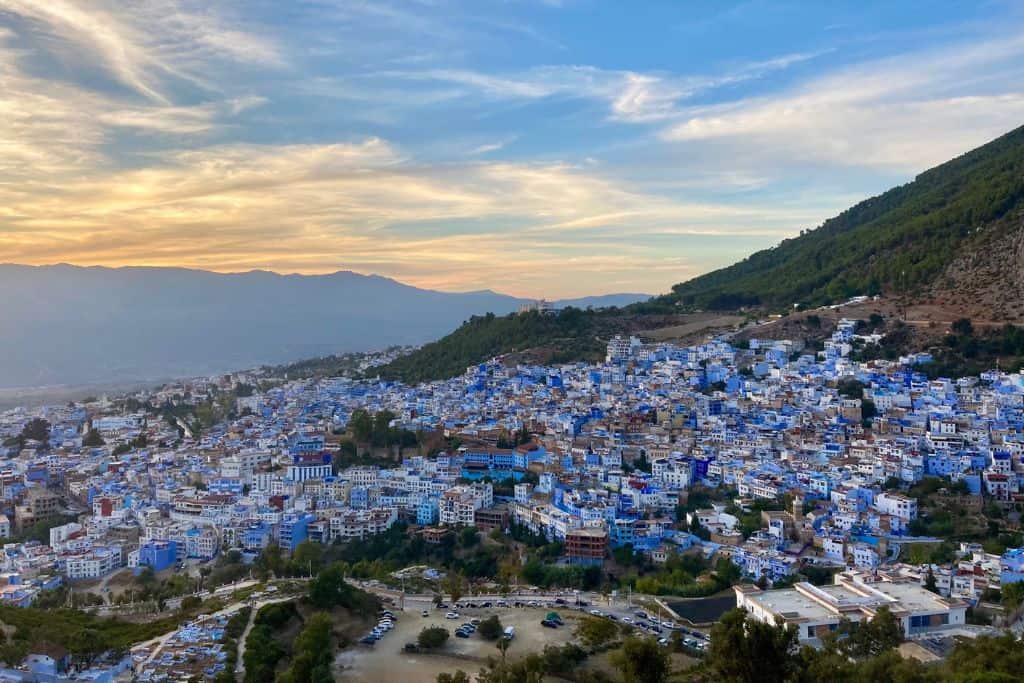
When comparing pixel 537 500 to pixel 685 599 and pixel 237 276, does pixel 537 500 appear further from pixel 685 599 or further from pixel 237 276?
pixel 237 276

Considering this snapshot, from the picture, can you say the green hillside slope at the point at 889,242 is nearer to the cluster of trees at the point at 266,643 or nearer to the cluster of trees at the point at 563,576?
the cluster of trees at the point at 563,576

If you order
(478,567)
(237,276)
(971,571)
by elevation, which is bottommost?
(478,567)

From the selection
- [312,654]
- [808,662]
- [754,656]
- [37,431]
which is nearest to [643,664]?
[754,656]

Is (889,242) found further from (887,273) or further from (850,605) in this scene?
(850,605)

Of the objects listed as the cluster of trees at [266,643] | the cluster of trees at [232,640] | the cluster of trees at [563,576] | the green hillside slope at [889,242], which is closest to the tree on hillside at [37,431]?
the cluster of trees at [232,640]

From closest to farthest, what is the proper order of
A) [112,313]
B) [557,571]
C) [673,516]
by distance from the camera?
[557,571] < [673,516] < [112,313]

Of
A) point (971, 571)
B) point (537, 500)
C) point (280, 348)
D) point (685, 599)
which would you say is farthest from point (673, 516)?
point (280, 348)
